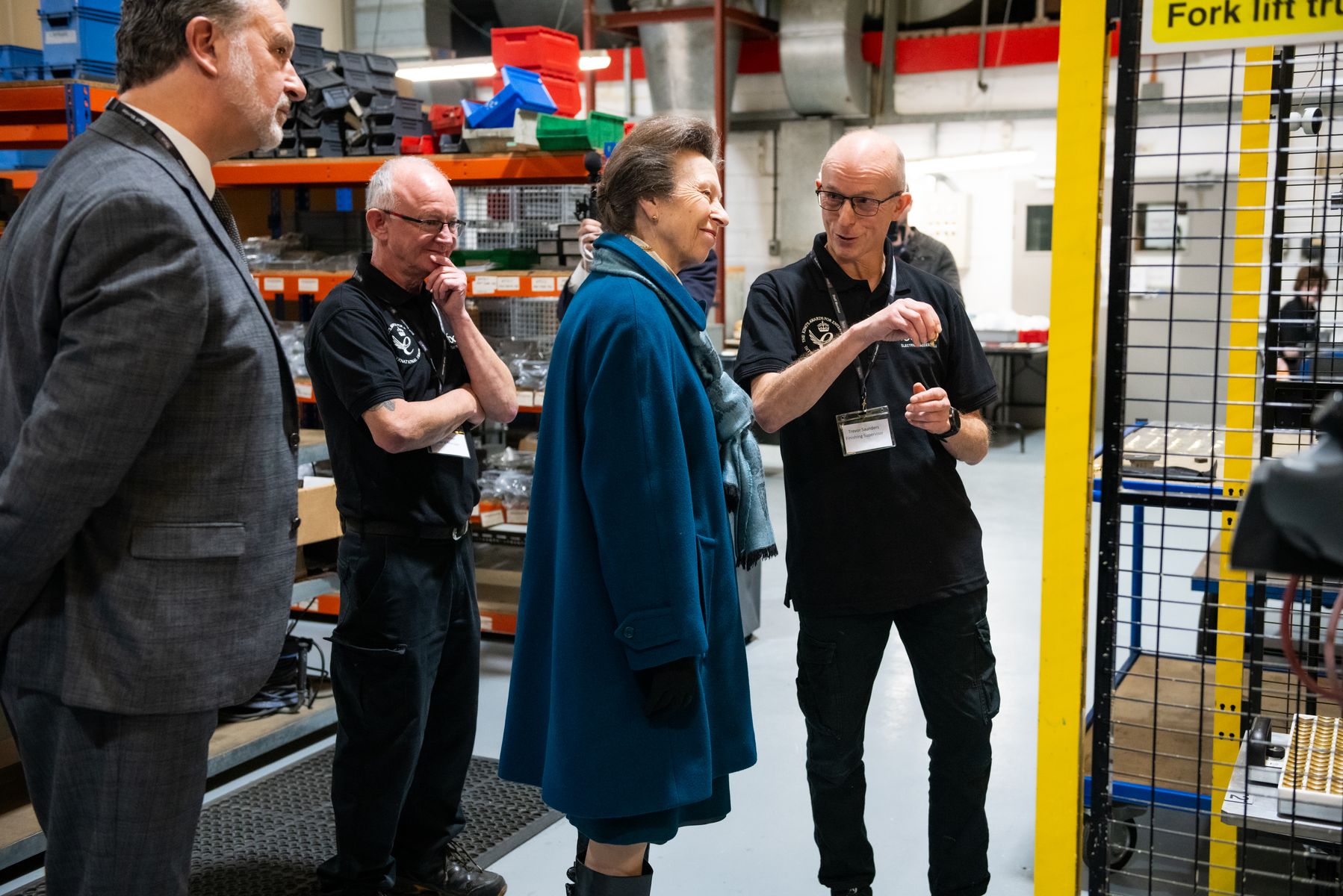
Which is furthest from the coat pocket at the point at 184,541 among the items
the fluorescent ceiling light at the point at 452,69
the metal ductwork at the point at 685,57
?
the metal ductwork at the point at 685,57

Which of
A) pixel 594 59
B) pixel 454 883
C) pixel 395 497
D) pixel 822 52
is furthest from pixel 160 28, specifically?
pixel 822 52

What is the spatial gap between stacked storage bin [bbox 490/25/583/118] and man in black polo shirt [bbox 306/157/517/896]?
2326 millimetres

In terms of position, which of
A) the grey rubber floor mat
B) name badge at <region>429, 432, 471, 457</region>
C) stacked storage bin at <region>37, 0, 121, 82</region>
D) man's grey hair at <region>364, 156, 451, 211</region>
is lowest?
the grey rubber floor mat

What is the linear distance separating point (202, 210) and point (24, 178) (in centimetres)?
398

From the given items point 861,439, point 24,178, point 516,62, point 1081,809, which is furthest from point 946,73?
point 1081,809

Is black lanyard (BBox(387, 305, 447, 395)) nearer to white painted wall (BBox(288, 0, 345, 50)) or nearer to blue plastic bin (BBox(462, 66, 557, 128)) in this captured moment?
blue plastic bin (BBox(462, 66, 557, 128))

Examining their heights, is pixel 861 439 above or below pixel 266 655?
above

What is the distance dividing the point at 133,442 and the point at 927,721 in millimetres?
1743

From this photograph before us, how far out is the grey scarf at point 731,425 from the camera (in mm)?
2023

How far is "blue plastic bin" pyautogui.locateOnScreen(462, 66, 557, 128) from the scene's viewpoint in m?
4.70

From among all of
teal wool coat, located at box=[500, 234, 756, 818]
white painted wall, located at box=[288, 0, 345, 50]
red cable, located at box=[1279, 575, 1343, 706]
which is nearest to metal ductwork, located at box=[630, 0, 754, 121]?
white painted wall, located at box=[288, 0, 345, 50]

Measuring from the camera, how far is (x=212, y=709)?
1.73 metres

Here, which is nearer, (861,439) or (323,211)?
(861,439)

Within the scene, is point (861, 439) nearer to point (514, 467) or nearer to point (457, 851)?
point (457, 851)
